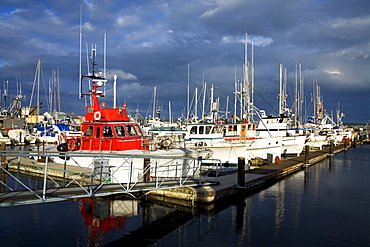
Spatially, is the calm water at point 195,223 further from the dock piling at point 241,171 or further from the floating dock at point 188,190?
the dock piling at point 241,171

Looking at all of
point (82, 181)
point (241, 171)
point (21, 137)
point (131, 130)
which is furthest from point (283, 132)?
point (21, 137)

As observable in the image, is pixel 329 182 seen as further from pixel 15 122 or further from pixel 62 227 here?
pixel 15 122

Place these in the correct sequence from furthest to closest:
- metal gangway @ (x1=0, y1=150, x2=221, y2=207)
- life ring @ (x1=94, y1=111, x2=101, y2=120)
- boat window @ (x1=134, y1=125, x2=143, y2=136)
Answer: boat window @ (x1=134, y1=125, x2=143, y2=136) → life ring @ (x1=94, y1=111, x2=101, y2=120) → metal gangway @ (x1=0, y1=150, x2=221, y2=207)

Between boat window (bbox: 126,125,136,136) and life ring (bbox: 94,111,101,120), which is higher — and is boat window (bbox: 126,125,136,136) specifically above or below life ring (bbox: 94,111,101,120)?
below

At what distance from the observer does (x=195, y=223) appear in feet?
46.0

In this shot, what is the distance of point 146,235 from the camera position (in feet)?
41.5

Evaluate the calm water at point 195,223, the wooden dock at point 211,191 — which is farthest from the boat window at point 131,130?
the calm water at point 195,223

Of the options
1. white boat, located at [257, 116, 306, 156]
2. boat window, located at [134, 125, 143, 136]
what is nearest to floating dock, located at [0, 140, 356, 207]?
boat window, located at [134, 125, 143, 136]

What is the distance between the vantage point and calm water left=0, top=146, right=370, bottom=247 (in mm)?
12078

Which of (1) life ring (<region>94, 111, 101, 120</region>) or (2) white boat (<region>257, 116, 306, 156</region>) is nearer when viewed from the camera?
(1) life ring (<region>94, 111, 101, 120</region>)

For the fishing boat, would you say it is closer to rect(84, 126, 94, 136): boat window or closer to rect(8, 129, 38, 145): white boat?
rect(84, 126, 94, 136): boat window

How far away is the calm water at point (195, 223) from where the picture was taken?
12.1 m

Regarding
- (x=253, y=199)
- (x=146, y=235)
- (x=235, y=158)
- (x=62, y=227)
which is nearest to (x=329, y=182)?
(x=235, y=158)

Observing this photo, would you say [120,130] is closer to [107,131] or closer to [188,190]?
[107,131]
